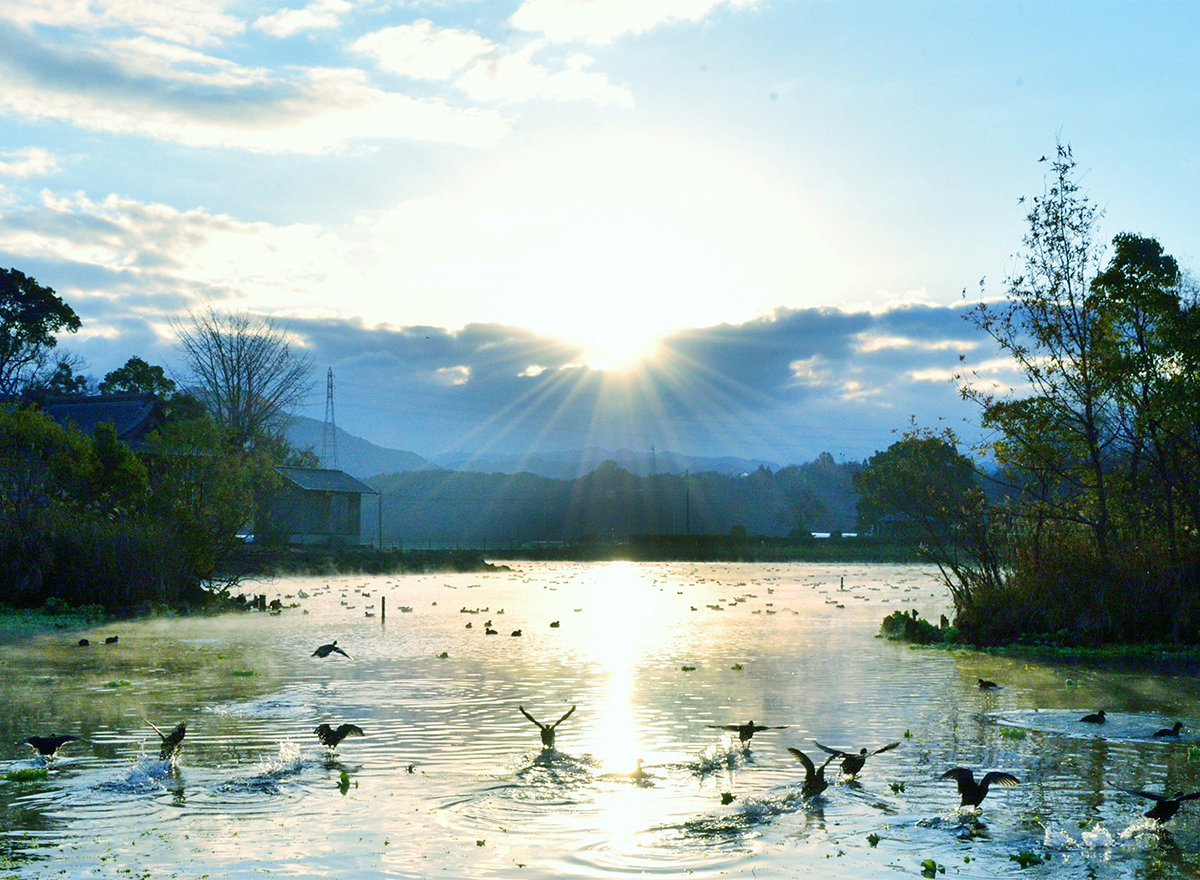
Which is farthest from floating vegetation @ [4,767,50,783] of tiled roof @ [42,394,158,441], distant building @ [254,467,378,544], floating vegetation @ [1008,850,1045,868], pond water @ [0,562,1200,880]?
distant building @ [254,467,378,544]

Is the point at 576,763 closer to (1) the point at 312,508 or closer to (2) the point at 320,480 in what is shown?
(1) the point at 312,508

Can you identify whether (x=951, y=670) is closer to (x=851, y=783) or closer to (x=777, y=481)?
(x=851, y=783)

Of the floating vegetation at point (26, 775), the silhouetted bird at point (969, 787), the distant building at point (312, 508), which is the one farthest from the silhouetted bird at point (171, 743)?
the distant building at point (312, 508)

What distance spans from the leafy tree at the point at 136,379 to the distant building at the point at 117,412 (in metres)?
7.11

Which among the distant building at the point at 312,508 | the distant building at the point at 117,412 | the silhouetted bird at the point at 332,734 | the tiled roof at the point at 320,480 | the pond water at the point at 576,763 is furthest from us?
the tiled roof at the point at 320,480

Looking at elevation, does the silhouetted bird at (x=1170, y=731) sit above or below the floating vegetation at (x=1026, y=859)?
above

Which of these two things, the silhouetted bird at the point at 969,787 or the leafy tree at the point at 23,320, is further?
the leafy tree at the point at 23,320

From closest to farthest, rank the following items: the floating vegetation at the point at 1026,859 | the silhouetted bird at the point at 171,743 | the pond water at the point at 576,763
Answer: the floating vegetation at the point at 1026,859, the pond water at the point at 576,763, the silhouetted bird at the point at 171,743

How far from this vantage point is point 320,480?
69.7m

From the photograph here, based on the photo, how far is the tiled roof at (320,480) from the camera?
67.4 meters

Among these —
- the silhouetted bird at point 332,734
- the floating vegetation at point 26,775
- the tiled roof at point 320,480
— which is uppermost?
the tiled roof at point 320,480

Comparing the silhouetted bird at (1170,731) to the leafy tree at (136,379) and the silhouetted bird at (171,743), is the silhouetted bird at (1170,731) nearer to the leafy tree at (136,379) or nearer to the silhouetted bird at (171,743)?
the silhouetted bird at (171,743)

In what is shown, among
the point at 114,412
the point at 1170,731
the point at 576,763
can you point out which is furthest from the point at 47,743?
the point at 114,412

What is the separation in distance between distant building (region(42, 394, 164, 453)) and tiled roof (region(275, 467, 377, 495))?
30.5ft
